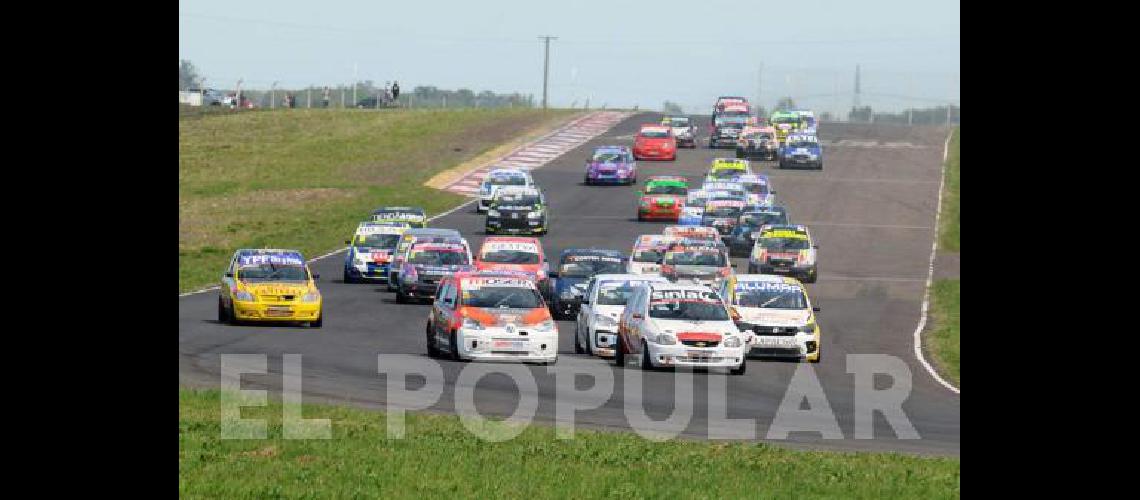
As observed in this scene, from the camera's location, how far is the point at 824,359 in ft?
106

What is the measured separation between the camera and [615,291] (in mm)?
32844

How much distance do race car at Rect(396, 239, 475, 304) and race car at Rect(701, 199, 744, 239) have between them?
16.9 meters

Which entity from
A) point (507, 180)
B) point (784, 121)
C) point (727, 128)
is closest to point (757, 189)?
point (507, 180)

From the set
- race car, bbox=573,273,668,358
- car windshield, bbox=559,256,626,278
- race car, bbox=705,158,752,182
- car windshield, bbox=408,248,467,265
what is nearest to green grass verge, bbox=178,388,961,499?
race car, bbox=573,273,668,358

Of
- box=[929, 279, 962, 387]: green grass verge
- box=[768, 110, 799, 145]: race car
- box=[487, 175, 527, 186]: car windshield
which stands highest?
box=[768, 110, 799, 145]: race car

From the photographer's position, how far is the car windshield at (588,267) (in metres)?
39.6

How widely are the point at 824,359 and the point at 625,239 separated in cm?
2779

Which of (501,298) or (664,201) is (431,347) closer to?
(501,298)

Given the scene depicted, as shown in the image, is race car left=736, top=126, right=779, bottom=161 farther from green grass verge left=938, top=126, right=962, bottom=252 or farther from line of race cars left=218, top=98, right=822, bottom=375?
line of race cars left=218, top=98, right=822, bottom=375

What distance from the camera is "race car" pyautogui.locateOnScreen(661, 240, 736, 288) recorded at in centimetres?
4350

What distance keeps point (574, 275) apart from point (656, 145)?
49.0 metres
